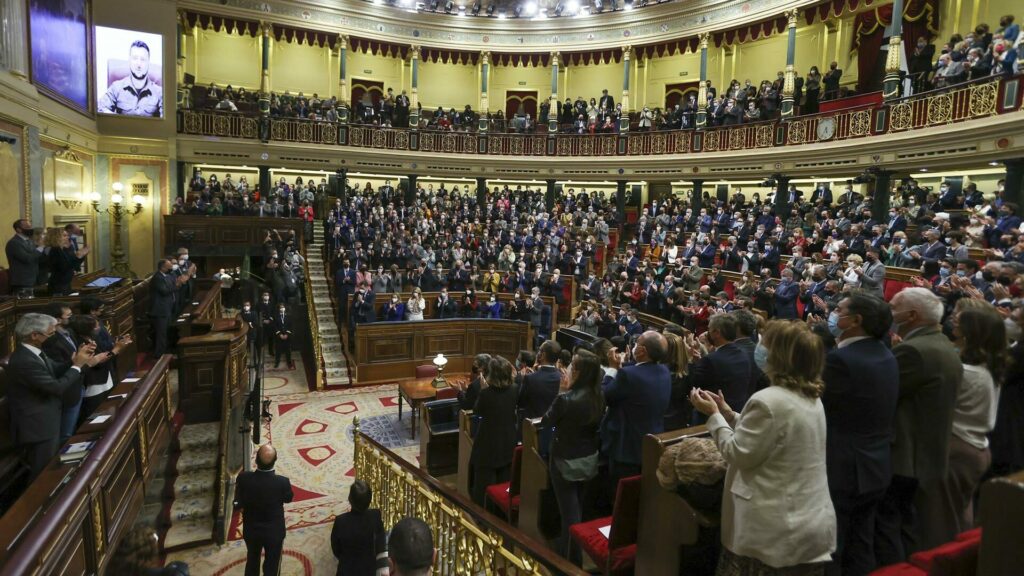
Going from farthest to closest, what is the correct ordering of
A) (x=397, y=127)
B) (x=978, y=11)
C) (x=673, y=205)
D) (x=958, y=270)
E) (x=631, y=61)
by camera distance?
(x=631, y=61) < (x=397, y=127) < (x=673, y=205) < (x=978, y=11) < (x=958, y=270)

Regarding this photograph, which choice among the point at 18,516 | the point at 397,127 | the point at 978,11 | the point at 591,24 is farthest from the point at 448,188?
the point at 18,516

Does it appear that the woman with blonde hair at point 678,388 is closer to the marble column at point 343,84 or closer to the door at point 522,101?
the marble column at point 343,84

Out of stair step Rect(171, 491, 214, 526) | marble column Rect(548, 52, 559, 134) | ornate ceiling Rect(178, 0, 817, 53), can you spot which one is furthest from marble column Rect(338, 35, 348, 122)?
Answer: stair step Rect(171, 491, 214, 526)

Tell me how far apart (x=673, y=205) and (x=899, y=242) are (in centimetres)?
892

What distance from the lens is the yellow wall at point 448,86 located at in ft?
87.2

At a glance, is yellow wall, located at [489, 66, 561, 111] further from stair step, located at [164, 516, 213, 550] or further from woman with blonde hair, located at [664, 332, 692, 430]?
stair step, located at [164, 516, 213, 550]

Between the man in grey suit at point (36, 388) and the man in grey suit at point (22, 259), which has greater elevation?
the man in grey suit at point (22, 259)

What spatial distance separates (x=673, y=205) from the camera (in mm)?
18547

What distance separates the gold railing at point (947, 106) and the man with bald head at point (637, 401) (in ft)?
37.2

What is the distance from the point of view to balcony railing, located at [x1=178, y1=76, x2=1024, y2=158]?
11484 millimetres

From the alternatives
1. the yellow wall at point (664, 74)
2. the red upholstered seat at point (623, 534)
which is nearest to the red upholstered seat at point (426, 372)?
the red upholstered seat at point (623, 534)

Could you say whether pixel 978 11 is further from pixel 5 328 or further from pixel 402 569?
pixel 5 328

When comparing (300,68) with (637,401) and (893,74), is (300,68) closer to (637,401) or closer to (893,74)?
(893,74)

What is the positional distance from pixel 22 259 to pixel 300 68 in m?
20.1
